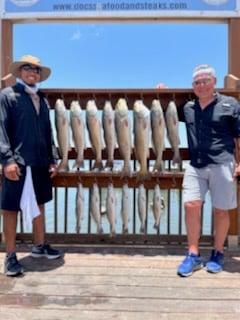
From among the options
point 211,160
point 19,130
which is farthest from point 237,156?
point 19,130

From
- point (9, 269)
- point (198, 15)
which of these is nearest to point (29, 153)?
point (9, 269)

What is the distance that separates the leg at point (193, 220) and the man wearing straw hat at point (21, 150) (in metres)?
1.16

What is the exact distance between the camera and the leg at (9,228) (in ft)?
11.1

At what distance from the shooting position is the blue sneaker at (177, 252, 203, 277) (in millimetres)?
3357

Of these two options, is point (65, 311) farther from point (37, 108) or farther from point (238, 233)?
point (238, 233)

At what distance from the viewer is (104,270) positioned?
11.4 feet

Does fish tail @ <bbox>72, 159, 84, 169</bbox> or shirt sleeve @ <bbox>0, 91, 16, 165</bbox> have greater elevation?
shirt sleeve @ <bbox>0, 91, 16, 165</bbox>

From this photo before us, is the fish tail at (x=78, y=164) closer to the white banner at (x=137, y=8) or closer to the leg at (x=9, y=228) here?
the leg at (x=9, y=228)

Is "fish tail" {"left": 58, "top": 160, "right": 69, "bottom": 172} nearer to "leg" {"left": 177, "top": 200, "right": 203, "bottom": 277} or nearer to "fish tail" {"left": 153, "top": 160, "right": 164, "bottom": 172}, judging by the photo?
"fish tail" {"left": 153, "top": 160, "right": 164, "bottom": 172}

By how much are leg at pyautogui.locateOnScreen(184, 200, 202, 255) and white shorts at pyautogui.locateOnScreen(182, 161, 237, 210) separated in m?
0.05

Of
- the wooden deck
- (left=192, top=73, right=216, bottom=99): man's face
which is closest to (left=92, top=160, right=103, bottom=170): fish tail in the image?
the wooden deck

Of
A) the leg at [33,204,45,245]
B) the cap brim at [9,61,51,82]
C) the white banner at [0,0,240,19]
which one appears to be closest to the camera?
the cap brim at [9,61,51,82]

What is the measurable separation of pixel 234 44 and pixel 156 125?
1071 mm

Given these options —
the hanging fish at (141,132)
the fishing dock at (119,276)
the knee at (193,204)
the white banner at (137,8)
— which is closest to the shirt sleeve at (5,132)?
the fishing dock at (119,276)
